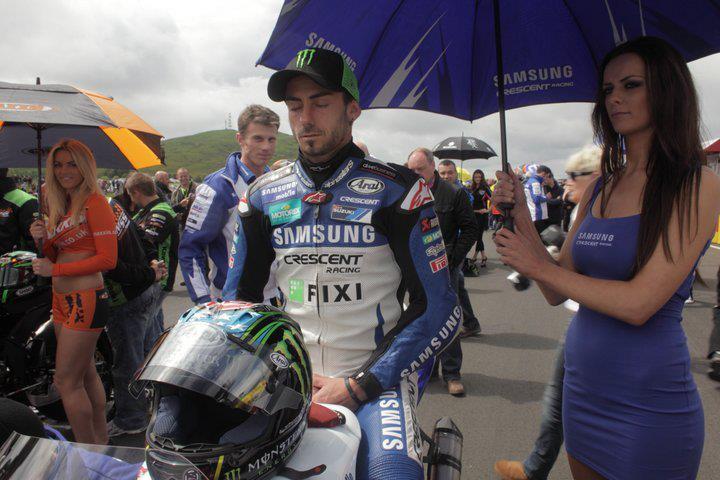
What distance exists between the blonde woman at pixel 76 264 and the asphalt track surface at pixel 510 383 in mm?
750

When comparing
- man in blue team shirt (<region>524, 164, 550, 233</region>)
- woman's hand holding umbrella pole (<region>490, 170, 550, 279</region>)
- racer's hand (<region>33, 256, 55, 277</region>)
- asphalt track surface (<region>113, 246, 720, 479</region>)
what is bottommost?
asphalt track surface (<region>113, 246, 720, 479</region>)

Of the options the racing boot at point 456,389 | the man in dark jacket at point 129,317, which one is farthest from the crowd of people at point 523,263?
the racing boot at point 456,389

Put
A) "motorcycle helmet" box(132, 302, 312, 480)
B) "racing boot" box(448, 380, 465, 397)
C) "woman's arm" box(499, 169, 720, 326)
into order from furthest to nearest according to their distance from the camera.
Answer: "racing boot" box(448, 380, 465, 397) < "woman's arm" box(499, 169, 720, 326) < "motorcycle helmet" box(132, 302, 312, 480)

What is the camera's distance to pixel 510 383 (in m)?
4.55

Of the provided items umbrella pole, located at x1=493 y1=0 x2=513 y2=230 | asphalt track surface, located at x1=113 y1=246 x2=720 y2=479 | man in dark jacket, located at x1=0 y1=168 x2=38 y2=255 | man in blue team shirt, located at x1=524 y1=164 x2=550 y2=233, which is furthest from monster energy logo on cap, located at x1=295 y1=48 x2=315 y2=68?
man in blue team shirt, located at x1=524 y1=164 x2=550 y2=233

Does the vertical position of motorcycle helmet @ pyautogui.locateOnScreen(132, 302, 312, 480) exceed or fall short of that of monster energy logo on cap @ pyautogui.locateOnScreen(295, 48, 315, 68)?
it falls short

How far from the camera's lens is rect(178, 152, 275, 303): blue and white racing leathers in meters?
3.10

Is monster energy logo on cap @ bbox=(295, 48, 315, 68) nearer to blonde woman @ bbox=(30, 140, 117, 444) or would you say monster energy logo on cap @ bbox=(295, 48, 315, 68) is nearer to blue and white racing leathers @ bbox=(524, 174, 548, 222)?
blonde woman @ bbox=(30, 140, 117, 444)

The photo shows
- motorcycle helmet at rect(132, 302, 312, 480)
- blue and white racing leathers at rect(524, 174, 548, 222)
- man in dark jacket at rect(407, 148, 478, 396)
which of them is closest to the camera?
motorcycle helmet at rect(132, 302, 312, 480)

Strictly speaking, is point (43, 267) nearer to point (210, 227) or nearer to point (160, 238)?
point (210, 227)

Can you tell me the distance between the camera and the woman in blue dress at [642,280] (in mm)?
1497

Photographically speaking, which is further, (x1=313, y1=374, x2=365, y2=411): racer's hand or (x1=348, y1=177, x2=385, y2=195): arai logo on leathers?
(x1=348, y1=177, x2=385, y2=195): arai logo on leathers

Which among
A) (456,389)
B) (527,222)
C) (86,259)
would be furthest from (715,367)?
(86,259)

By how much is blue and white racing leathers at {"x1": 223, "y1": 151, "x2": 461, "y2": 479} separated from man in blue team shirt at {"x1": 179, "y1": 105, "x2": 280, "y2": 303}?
1.43m
